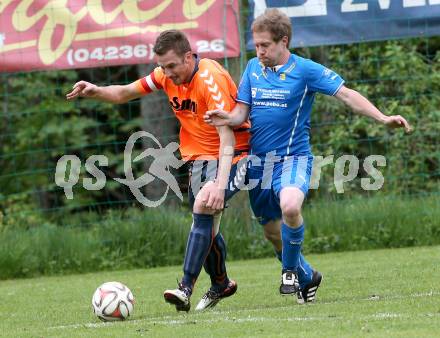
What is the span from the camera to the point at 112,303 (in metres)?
6.14

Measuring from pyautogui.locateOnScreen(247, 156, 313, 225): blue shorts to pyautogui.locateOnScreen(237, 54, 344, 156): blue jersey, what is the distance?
0.08 m

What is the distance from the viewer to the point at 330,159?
11.2 meters

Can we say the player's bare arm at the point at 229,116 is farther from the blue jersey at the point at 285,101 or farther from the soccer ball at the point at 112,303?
the soccer ball at the point at 112,303

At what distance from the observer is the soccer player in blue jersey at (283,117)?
6402mm

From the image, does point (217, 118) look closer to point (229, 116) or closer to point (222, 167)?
point (229, 116)

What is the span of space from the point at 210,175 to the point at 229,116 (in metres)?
0.42

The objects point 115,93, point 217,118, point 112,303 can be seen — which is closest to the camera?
point 112,303

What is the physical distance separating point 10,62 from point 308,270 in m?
4.55

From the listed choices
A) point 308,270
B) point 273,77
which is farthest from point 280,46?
point 308,270

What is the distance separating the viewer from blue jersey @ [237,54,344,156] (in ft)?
21.5

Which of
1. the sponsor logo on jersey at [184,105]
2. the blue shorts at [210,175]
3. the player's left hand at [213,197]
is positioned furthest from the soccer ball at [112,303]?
the sponsor logo on jersey at [184,105]

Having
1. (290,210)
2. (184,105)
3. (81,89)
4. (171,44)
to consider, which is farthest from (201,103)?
(290,210)

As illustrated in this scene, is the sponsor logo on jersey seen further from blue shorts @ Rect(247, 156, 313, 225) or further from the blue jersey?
blue shorts @ Rect(247, 156, 313, 225)

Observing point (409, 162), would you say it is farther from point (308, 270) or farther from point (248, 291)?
point (308, 270)
